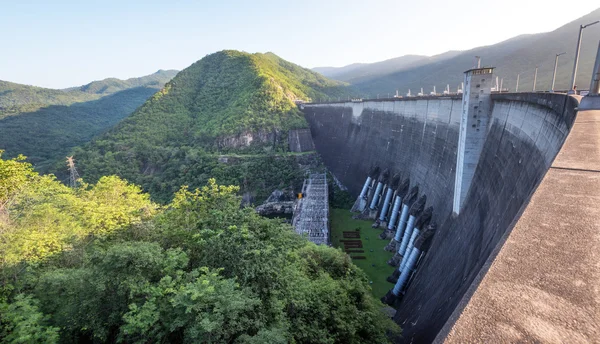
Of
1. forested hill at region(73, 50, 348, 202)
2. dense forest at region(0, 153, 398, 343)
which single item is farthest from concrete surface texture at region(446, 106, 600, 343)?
forested hill at region(73, 50, 348, 202)

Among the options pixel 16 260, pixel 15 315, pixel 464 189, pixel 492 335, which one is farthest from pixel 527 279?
pixel 464 189

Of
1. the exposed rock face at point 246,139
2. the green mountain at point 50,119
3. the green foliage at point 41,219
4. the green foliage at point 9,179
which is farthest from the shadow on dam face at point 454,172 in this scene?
the green mountain at point 50,119

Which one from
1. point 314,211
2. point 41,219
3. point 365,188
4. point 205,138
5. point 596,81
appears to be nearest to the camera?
point 596,81

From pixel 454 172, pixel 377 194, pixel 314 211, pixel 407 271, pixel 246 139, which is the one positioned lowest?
pixel 314 211

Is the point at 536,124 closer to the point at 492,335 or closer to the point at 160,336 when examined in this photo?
the point at 492,335

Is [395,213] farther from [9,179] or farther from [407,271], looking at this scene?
[9,179]

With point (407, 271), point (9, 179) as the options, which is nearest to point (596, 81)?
point (407, 271)
